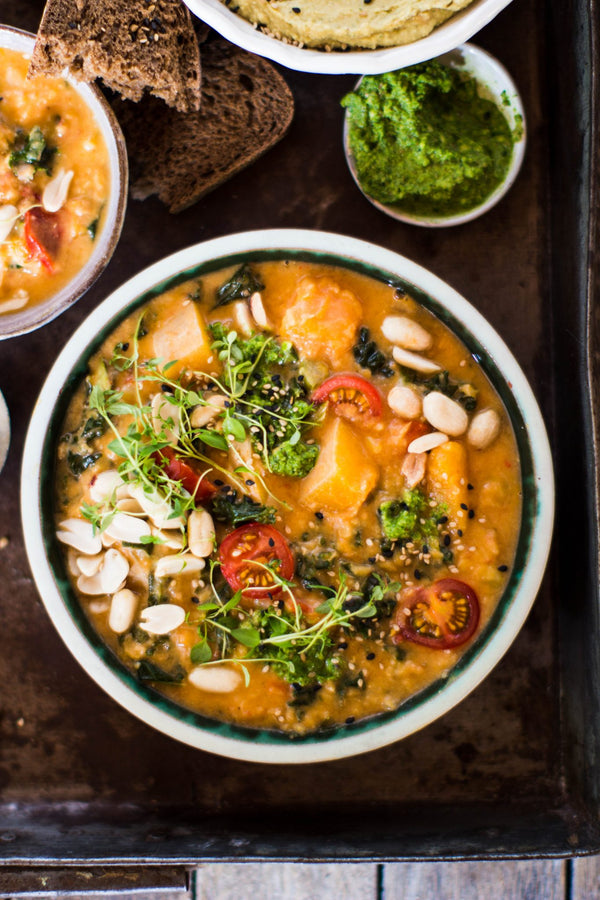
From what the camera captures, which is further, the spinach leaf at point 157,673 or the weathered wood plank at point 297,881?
the weathered wood plank at point 297,881

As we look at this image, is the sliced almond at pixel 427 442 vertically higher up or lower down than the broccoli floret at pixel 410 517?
higher up

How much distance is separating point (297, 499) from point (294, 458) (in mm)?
175

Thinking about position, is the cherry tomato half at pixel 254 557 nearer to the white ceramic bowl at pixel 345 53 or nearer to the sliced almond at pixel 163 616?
the sliced almond at pixel 163 616

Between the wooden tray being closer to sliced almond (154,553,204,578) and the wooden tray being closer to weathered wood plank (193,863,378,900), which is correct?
weathered wood plank (193,863,378,900)

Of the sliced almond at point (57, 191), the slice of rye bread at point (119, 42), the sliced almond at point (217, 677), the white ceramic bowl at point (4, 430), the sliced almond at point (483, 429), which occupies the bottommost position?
the sliced almond at point (217, 677)

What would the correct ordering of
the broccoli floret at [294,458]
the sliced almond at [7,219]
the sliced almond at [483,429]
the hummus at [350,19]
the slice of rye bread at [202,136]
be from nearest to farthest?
the hummus at [350,19] < the broccoli floret at [294,458] < the sliced almond at [483,429] < the sliced almond at [7,219] < the slice of rye bread at [202,136]

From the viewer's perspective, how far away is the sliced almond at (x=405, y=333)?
245 centimetres

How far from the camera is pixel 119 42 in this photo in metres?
2.49

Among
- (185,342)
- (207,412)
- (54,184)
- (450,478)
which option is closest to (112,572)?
(207,412)

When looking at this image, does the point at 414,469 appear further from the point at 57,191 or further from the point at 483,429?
the point at 57,191

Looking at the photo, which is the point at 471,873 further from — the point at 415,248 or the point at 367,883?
the point at 415,248

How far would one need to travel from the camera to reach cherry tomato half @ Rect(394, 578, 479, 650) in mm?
2434

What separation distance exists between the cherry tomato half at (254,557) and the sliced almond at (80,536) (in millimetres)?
425

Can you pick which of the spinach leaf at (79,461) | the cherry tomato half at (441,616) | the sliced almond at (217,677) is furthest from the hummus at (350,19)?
the sliced almond at (217,677)
